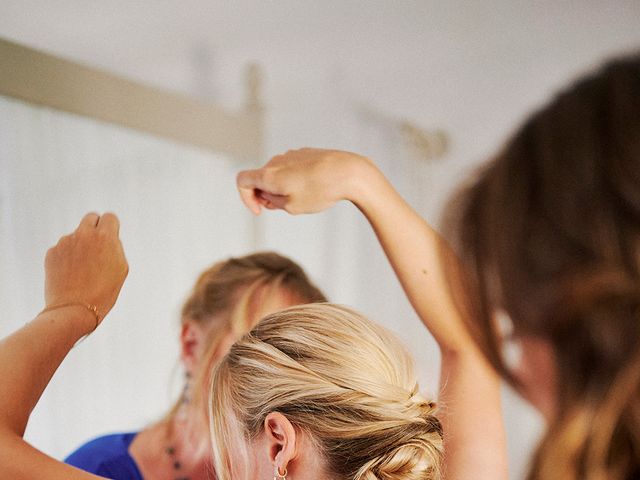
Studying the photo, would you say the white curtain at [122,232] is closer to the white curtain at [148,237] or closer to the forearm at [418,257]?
the white curtain at [148,237]

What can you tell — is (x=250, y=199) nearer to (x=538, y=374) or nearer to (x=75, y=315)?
(x=75, y=315)

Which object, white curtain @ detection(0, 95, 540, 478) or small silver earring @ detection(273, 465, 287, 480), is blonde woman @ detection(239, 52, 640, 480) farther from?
white curtain @ detection(0, 95, 540, 478)

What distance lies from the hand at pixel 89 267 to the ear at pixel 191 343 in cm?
31

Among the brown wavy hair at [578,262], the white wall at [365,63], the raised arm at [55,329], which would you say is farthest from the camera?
the white wall at [365,63]

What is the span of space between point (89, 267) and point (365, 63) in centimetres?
105

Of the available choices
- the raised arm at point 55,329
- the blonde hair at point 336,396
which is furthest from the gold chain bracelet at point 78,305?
the blonde hair at point 336,396

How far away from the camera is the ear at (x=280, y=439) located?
0.66m

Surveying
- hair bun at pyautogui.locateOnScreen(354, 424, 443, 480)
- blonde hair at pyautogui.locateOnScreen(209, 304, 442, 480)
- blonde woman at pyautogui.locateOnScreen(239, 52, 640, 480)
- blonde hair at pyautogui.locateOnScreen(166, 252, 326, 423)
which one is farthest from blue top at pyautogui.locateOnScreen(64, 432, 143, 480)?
blonde woman at pyautogui.locateOnScreen(239, 52, 640, 480)

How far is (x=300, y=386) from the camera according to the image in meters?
0.67

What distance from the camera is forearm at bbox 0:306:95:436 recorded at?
0.58m

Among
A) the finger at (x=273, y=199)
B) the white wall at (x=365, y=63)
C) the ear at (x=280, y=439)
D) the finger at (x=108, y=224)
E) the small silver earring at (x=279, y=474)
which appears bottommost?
the small silver earring at (x=279, y=474)

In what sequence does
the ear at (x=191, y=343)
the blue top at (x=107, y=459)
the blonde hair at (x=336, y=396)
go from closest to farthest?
the blonde hair at (x=336, y=396) < the blue top at (x=107, y=459) < the ear at (x=191, y=343)

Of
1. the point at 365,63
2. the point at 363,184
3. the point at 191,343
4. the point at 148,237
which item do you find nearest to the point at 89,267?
the point at 363,184

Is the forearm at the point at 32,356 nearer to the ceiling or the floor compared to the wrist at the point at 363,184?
nearer to the floor
